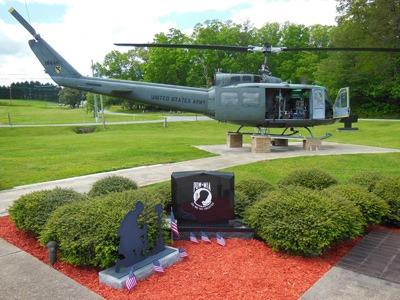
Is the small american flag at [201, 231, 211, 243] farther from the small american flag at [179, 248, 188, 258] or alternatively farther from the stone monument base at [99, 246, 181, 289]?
the stone monument base at [99, 246, 181, 289]

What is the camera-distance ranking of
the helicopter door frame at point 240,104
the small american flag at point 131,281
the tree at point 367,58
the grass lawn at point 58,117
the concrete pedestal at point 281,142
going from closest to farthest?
the small american flag at point 131,281, the helicopter door frame at point 240,104, the concrete pedestal at point 281,142, the tree at point 367,58, the grass lawn at point 58,117

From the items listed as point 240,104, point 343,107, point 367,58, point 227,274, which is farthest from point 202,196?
point 367,58

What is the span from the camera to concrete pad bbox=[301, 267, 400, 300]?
3674 mm

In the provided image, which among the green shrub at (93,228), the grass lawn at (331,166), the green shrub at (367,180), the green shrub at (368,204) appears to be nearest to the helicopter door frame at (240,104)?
the grass lawn at (331,166)

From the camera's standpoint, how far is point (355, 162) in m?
11.9

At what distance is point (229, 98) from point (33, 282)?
1233 cm

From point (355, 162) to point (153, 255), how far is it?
9425 mm

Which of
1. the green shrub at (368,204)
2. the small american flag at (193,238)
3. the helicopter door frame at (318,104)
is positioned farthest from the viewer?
the helicopter door frame at (318,104)

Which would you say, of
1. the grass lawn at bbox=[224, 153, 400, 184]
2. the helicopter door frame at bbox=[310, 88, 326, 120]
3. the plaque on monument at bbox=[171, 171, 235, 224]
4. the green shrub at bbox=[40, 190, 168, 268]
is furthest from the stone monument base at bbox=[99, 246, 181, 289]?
the helicopter door frame at bbox=[310, 88, 326, 120]

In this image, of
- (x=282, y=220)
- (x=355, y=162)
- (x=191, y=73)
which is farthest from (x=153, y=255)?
(x=191, y=73)

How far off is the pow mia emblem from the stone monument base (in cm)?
93

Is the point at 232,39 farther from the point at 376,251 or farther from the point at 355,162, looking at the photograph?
the point at 376,251

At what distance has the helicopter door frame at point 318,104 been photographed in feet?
52.0

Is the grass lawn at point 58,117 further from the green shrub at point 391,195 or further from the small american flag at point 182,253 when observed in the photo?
the small american flag at point 182,253
